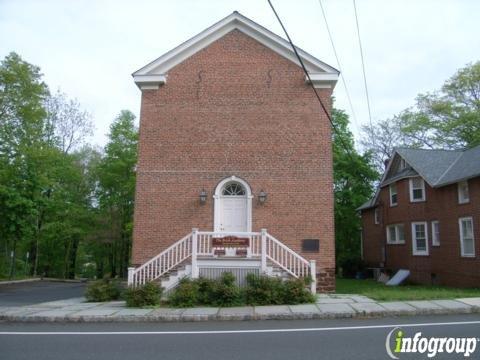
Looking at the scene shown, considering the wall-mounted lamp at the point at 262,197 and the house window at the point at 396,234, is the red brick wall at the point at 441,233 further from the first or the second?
the wall-mounted lamp at the point at 262,197

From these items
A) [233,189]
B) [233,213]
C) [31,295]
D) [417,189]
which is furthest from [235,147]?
[417,189]

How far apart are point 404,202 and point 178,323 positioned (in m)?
19.2

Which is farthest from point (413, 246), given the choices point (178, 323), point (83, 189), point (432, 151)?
point (83, 189)

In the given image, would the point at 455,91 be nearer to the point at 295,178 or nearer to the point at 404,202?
the point at 404,202

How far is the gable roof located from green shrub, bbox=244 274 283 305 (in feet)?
25.1

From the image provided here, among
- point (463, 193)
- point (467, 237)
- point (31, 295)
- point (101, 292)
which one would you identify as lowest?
point (31, 295)

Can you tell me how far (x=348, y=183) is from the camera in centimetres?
3294

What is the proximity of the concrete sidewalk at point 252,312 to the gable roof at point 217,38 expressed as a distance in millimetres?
8315

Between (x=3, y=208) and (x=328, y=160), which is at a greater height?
(x=328, y=160)

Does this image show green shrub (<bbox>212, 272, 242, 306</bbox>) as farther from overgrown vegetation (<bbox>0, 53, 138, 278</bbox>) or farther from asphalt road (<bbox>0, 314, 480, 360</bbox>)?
overgrown vegetation (<bbox>0, 53, 138, 278</bbox>)

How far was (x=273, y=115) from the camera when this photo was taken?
15406 millimetres

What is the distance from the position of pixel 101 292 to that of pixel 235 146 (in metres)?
6.57

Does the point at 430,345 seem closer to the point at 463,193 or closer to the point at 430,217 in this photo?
the point at 463,193

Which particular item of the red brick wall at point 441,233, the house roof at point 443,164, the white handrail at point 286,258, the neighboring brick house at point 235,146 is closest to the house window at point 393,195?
the red brick wall at point 441,233
